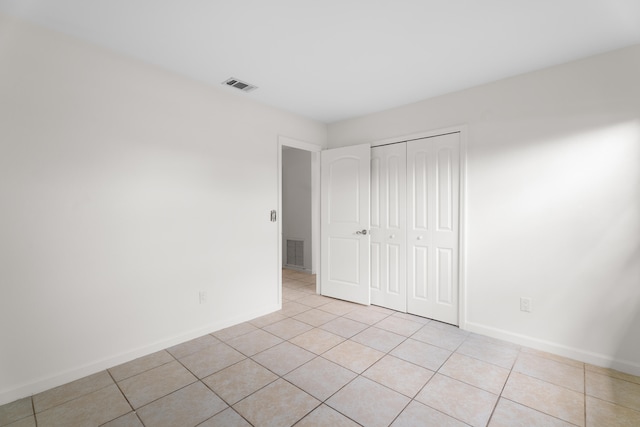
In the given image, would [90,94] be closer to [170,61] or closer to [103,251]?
[170,61]

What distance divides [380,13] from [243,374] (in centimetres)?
272

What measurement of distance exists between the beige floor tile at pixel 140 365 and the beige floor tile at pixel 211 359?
177mm

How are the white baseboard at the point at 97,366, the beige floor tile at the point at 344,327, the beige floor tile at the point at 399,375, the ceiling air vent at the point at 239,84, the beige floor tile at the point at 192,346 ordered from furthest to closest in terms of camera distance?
the beige floor tile at the point at 344,327 < the ceiling air vent at the point at 239,84 < the beige floor tile at the point at 192,346 < the beige floor tile at the point at 399,375 < the white baseboard at the point at 97,366

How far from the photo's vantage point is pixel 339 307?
3.70 m

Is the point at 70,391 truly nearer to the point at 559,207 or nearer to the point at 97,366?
the point at 97,366

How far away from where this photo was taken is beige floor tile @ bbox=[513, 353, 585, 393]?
6.83 ft

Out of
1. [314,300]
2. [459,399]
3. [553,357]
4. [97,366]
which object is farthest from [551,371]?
[97,366]

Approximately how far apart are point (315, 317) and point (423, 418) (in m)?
1.76

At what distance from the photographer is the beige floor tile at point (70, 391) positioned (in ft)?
6.13

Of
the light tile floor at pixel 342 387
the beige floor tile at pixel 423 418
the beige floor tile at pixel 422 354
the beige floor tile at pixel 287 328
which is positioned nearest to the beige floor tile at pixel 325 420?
the light tile floor at pixel 342 387

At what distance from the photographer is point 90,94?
7.22 ft

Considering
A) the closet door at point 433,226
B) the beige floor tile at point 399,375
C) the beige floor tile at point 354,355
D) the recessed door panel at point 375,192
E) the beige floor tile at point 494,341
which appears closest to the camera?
the beige floor tile at point 399,375

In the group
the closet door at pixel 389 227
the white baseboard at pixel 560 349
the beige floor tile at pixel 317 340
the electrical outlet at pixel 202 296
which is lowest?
the beige floor tile at pixel 317 340

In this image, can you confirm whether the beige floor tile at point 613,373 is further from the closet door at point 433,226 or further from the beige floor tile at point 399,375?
the beige floor tile at point 399,375
